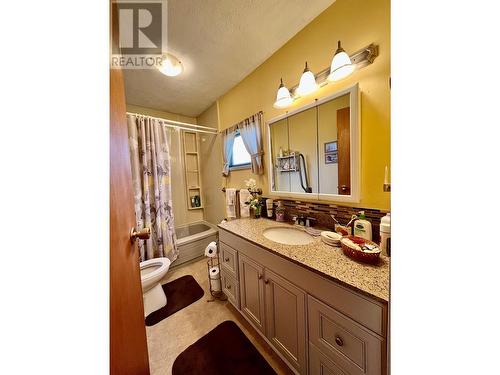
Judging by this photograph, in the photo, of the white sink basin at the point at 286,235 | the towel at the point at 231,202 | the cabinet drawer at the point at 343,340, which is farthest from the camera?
the towel at the point at 231,202

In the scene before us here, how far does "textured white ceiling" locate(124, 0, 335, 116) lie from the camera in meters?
1.11

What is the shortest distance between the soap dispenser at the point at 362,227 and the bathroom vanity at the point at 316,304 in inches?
7.5

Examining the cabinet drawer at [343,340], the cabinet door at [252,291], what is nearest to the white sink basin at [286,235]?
the cabinet door at [252,291]

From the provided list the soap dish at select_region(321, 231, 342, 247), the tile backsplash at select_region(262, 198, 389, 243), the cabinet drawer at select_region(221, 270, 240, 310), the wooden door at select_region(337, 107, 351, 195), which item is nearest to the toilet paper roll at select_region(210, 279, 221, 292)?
the cabinet drawer at select_region(221, 270, 240, 310)

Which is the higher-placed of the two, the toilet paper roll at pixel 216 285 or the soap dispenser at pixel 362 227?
→ the soap dispenser at pixel 362 227

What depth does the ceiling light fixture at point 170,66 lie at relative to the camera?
1497mm

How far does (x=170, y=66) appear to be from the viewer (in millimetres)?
1559

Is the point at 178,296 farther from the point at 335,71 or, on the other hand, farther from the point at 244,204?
the point at 335,71

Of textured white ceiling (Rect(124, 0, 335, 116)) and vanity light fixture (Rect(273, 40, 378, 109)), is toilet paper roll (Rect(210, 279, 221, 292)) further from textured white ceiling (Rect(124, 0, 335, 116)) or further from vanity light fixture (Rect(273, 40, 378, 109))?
textured white ceiling (Rect(124, 0, 335, 116))

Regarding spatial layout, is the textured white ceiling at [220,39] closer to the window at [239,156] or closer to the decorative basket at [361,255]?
the window at [239,156]
